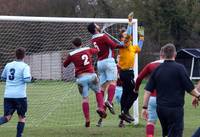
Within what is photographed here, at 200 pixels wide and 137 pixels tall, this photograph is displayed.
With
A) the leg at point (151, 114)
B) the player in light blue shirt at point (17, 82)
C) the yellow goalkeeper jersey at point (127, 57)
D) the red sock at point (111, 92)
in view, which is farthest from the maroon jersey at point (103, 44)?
the leg at point (151, 114)

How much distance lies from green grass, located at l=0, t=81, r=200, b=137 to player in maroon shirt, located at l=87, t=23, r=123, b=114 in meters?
0.93

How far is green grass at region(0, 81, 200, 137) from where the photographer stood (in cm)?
1427

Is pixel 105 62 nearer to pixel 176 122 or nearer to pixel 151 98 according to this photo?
pixel 151 98

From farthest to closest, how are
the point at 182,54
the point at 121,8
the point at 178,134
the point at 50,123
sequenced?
the point at 121,8 → the point at 182,54 → the point at 50,123 → the point at 178,134

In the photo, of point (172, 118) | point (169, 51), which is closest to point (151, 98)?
point (172, 118)

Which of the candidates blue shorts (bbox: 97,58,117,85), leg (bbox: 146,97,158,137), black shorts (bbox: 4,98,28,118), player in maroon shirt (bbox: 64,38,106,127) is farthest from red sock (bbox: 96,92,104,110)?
leg (bbox: 146,97,158,137)

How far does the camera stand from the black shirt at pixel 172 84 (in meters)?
9.73

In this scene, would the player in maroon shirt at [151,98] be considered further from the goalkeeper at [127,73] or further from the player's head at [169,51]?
the goalkeeper at [127,73]

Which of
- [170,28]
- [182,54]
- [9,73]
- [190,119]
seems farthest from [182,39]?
[9,73]

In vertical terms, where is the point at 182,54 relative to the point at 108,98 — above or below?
above

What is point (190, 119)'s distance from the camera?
19.6 metres

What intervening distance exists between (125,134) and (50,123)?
14.9 feet

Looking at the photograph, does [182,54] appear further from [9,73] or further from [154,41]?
[9,73]

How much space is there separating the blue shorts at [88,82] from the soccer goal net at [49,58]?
3.27m
